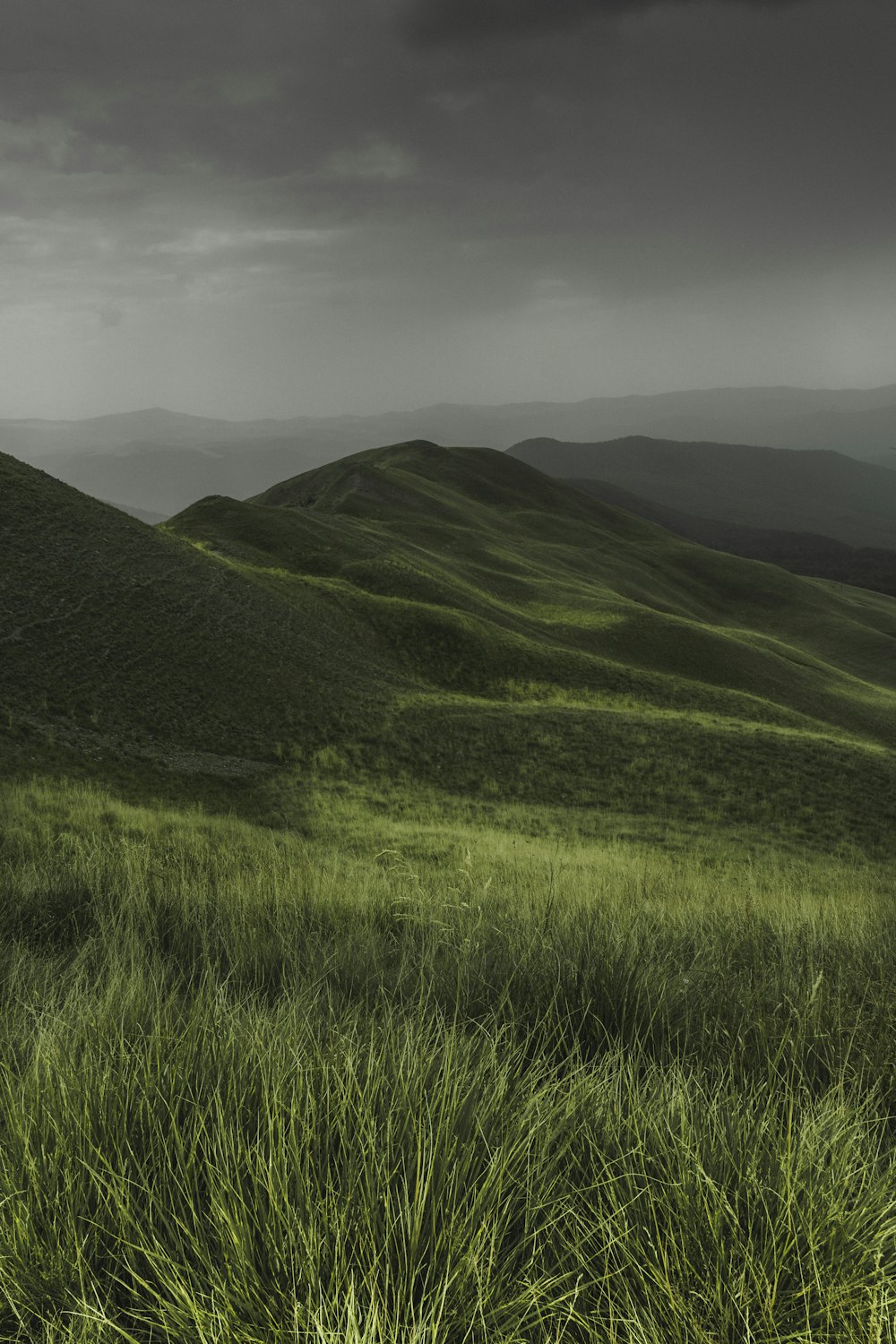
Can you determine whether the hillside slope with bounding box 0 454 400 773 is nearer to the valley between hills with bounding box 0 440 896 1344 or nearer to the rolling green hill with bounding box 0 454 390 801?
the rolling green hill with bounding box 0 454 390 801

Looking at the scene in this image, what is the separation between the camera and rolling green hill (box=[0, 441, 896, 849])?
65.8ft

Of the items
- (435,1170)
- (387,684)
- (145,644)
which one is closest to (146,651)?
(145,644)

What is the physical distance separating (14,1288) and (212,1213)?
460 mm

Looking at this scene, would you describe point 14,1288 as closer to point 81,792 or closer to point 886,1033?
point 886,1033

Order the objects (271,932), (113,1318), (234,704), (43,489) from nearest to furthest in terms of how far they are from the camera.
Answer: (113,1318) → (271,932) → (234,704) → (43,489)

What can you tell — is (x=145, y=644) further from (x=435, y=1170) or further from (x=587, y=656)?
(x=435, y=1170)

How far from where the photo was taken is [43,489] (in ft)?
96.9

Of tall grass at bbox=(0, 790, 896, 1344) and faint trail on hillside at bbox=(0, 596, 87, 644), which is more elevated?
faint trail on hillside at bbox=(0, 596, 87, 644)

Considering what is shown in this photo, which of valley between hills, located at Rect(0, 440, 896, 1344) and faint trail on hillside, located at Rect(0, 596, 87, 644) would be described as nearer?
valley between hills, located at Rect(0, 440, 896, 1344)

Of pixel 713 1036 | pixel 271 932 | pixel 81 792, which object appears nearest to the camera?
pixel 713 1036

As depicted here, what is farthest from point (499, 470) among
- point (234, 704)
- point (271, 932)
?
point (271, 932)

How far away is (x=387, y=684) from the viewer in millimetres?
28969

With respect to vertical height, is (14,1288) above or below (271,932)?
above

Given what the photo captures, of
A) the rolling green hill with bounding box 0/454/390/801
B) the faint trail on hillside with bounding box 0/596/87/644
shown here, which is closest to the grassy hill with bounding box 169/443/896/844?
the rolling green hill with bounding box 0/454/390/801
